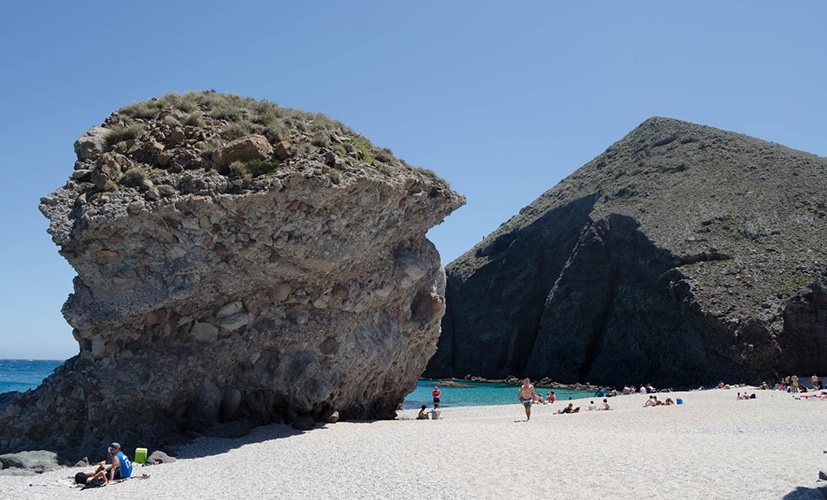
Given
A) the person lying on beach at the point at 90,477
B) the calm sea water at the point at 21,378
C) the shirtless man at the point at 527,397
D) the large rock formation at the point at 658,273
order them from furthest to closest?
the calm sea water at the point at 21,378, the large rock formation at the point at 658,273, the shirtless man at the point at 527,397, the person lying on beach at the point at 90,477

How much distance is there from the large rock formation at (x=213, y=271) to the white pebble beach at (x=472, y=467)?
4.13 feet

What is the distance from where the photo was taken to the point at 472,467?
9648mm

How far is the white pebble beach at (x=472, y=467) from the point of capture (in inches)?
323

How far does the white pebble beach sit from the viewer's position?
8195mm

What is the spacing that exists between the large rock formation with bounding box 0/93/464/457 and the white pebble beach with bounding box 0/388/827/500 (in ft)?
4.13

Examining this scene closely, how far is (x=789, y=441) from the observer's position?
41.3 ft

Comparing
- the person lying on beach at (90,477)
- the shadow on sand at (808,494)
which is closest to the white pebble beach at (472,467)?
the shadow on sand at (808,494)

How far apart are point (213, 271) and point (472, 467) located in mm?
8060

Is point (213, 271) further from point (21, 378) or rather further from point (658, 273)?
point (21, 378)

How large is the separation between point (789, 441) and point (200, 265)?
567 inches

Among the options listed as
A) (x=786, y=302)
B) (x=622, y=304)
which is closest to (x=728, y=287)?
(x=786, y=302)

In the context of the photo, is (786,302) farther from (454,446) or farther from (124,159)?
(124,159)

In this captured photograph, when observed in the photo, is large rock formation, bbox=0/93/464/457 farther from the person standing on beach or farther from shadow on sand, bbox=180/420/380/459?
the person standing on beach

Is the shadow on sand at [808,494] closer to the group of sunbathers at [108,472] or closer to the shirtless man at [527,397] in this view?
the group of sunbathers at [108,472]
